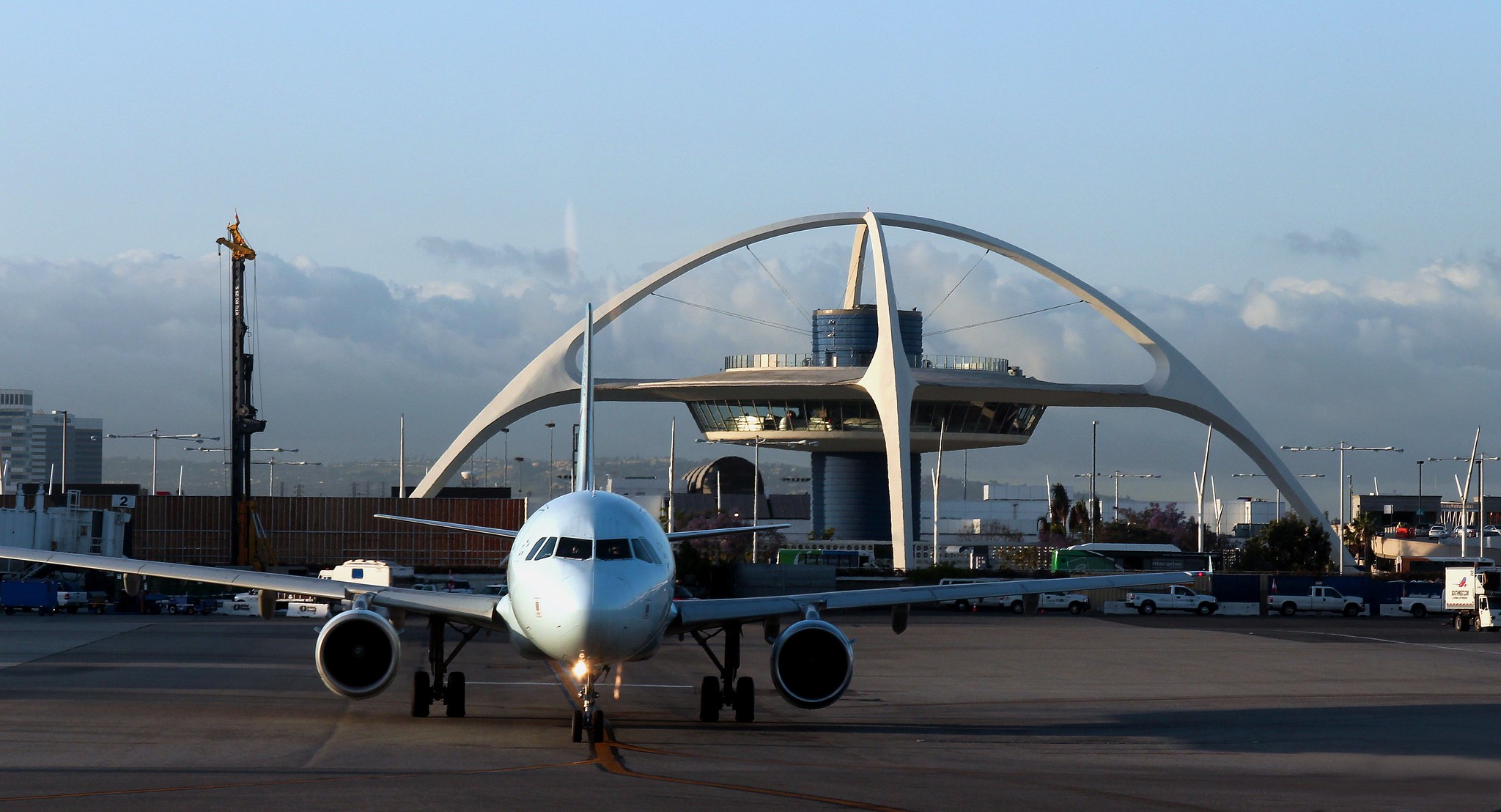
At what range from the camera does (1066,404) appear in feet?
344

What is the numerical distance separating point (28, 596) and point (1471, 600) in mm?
58021

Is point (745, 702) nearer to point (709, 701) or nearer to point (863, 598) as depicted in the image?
point (709, 701)

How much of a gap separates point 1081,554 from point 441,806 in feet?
251

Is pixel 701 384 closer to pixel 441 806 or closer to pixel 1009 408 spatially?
pixel 1009 408

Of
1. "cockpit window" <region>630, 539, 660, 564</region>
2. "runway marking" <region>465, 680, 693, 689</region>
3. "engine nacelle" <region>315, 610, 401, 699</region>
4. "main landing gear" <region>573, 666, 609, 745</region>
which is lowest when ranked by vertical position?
"runway marking" <region>465, 680, 693, 689</region>

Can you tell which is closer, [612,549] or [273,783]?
[273,783]

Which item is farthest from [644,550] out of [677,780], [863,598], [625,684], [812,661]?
[625,684]

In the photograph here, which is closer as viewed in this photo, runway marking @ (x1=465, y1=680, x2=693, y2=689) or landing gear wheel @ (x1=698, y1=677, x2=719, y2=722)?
landing gear wheel @ (x1=698, y1=677, x2=719, y2=722)

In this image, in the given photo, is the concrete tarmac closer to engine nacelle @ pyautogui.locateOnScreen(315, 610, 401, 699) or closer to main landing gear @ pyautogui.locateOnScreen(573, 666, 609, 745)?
main landing gear @ pyautogui.locateOnScreen(573, 666, 609, 745)

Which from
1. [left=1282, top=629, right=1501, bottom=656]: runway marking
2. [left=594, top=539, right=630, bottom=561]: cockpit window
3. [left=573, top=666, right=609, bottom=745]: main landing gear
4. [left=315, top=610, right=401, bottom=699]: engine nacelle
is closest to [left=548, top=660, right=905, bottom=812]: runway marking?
[left=573, top=666, right=609, bottom=745]: main landing gear

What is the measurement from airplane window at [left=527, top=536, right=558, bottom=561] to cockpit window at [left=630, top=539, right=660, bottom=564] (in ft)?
3.21

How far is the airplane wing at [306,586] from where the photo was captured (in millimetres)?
20953

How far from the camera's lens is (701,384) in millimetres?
99188

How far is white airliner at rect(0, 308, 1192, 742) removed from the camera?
18.2 meters
